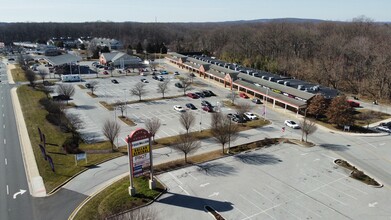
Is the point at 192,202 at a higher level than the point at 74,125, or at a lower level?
lower

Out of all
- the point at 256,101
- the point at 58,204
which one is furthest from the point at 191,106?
the point at 58,204

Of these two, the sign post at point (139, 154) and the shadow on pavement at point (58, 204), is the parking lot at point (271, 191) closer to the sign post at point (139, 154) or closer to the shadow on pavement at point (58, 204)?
the sign post at point (139, 154)

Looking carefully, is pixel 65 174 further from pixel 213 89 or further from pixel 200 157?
pixel 213 89

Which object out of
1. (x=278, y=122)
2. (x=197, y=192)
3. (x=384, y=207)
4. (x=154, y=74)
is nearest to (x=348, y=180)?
(x=384, y=207)

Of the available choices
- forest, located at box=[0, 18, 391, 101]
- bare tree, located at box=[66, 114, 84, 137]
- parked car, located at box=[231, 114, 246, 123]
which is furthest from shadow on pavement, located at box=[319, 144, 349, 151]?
bare tree, located at box=[66, 114, 84, 137]

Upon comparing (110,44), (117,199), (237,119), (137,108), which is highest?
(110,44)

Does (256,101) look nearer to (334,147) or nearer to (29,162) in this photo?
(334,147)

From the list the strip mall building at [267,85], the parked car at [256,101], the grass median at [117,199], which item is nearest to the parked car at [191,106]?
the parked car at [256,101]
